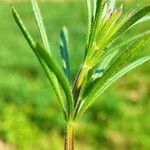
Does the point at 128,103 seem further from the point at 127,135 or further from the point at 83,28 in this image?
the point at 83,28

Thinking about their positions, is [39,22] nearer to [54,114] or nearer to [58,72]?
[58,72]

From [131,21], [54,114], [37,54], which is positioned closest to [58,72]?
[37,54]

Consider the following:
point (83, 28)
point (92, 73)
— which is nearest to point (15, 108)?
point (92, 73)

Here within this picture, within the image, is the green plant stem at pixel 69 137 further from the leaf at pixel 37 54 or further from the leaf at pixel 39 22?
the leaf at pixel 39 22

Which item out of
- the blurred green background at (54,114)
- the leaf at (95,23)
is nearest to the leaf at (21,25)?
the leaf at (95,23)

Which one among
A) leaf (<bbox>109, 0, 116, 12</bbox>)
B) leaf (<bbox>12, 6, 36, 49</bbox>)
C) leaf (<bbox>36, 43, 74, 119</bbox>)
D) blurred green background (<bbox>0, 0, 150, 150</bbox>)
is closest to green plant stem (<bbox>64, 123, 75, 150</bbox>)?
leaf (<bbox>36, 43, 74, 119</bbox>)

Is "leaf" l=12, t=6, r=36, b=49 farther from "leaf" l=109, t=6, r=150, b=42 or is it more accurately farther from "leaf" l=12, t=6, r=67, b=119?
"leaf" l=109, t=6, r=150, b=42
